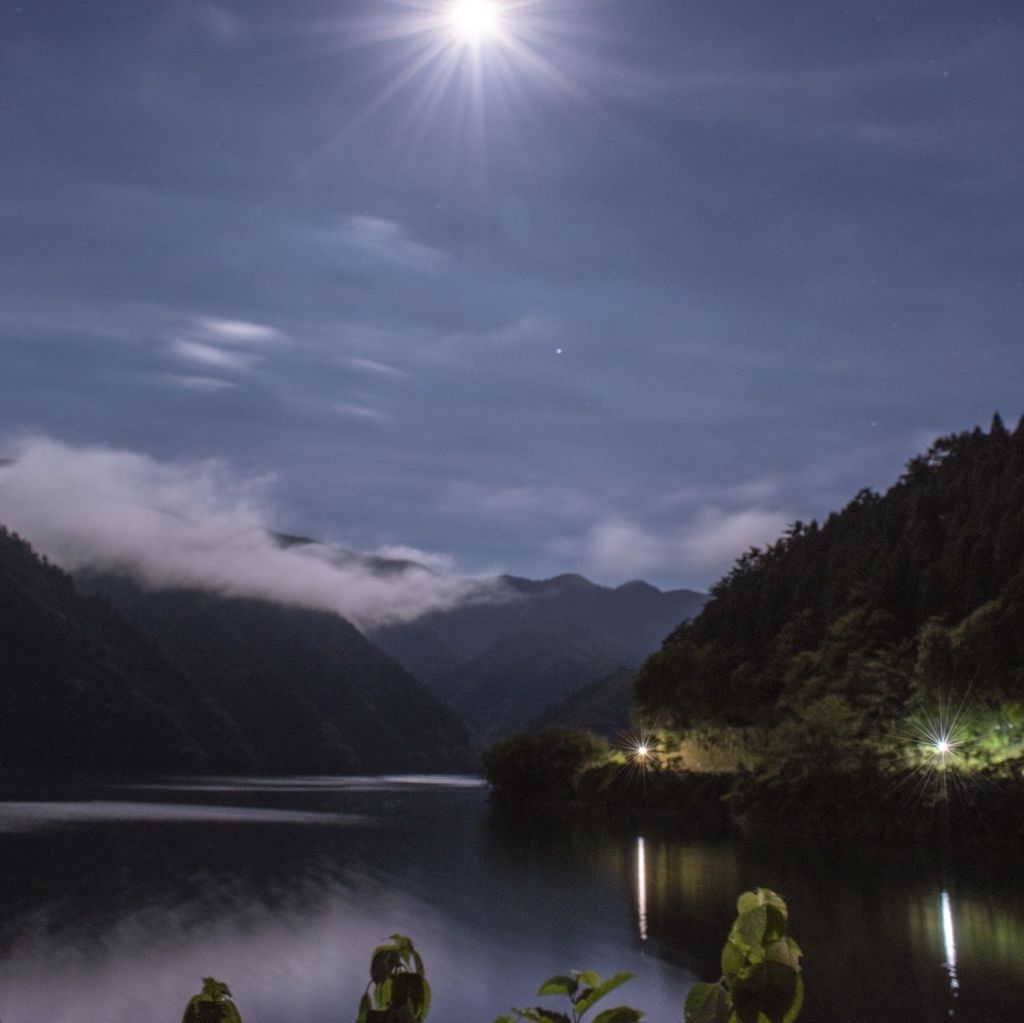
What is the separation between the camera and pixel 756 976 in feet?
14.9

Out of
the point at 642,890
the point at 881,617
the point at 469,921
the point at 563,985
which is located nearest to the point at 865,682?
the point at 881,617

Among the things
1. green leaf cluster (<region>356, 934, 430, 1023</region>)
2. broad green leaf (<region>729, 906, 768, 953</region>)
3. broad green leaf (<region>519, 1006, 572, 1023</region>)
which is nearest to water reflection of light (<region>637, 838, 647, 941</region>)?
broad green leaf (<region>519, 1006, 572, 1023</region>)

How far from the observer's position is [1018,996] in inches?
1430

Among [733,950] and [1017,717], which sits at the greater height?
[1017,717]

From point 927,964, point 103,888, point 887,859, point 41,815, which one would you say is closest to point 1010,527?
point 887,859

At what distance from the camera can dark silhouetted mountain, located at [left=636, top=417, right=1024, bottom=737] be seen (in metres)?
94.9

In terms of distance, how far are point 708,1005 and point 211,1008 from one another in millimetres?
2374

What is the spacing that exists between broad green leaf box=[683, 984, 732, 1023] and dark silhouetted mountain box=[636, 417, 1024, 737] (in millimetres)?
90190

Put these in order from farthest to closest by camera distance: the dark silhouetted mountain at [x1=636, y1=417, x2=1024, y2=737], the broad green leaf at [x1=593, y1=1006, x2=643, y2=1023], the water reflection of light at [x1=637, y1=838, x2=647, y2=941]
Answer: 1. the dark silhouetted mountain at [x1=636, y1=417, x2=1024, y2=737]
2. the water reflection of light at [x1=637, y1=838, x2=647, y2=941]
3. the broad green leaf at [x1=593, y1=1006, x2=643, y2=1023]

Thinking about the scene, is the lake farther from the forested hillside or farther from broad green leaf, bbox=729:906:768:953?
broad green leaf, bbox=729:906:768:953

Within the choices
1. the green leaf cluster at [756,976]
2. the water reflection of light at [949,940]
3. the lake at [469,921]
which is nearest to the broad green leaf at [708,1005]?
the green leaf cluster at [756,976]

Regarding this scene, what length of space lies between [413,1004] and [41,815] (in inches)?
5360

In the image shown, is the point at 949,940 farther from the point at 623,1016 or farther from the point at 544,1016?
the point at 623,1016

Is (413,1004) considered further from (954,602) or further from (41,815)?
(41,815)
